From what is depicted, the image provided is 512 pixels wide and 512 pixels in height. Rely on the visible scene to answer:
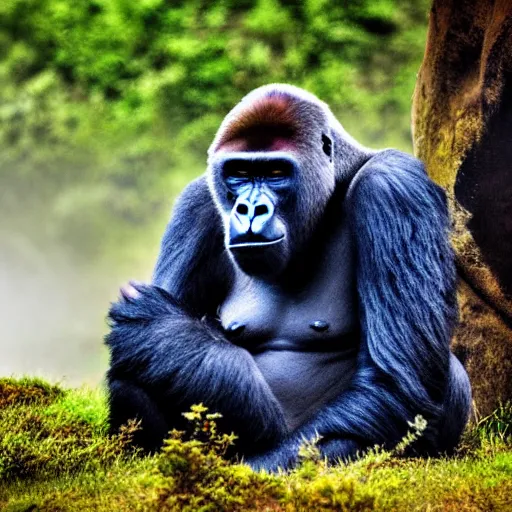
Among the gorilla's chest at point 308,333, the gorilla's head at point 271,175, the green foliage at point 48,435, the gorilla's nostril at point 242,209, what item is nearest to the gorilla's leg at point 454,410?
the gorilla's chest at point 308,333

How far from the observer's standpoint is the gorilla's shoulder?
3787 mm

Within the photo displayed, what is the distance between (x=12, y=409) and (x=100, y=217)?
686 centimetres

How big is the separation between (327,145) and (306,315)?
737 millimetres

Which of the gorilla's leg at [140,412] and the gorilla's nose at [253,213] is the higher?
the gorilla's nose at [253,213]

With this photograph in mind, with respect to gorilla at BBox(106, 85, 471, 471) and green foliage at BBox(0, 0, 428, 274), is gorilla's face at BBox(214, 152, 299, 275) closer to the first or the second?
gorilla at BBox(106, 85, 471, 471)

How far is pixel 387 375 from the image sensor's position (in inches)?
143

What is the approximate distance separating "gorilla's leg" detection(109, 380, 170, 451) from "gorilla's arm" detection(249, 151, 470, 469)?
0.46 metres

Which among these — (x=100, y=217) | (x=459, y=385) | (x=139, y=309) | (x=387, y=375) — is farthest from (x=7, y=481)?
(x=100, y=217)

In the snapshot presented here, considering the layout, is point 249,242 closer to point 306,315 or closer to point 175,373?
point 306,315

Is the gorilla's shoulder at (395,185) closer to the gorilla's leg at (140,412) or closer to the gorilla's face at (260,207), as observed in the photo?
the gorilla's face at (260,207)

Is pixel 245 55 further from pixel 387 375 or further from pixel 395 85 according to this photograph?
pixel 387 375

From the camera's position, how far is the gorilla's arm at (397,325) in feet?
11.8

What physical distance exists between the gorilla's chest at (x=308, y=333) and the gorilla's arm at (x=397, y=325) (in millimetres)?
138

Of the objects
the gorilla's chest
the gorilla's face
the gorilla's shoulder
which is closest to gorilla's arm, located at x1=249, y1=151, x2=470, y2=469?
the gorilla's shoulder
